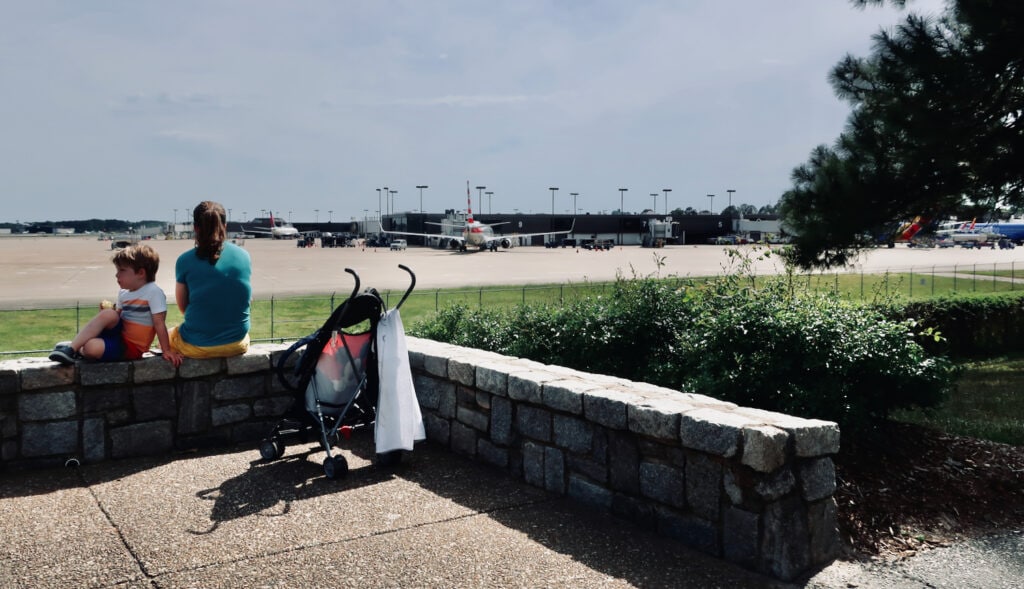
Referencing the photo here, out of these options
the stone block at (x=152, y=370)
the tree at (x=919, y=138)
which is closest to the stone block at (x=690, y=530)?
the stone block at (x=152, y=370)

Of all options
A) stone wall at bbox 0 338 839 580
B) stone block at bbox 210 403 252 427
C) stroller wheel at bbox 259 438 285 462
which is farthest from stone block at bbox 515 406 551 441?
stone block at bbox 210 403 252 427

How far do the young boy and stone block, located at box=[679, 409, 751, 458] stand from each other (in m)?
3.86

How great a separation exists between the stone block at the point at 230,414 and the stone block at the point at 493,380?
2.11m

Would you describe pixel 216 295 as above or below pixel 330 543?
above

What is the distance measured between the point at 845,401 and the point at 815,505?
→ 165 centimetres

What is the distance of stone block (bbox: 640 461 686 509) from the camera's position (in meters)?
4.55

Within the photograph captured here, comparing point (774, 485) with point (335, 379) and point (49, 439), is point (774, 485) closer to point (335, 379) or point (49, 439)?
point (335, 379)

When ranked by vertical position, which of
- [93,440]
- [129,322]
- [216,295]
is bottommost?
[93,440]

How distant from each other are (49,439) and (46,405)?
0.26m

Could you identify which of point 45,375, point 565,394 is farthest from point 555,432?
point 45,375

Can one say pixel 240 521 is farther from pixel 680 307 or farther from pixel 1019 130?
pixel 1019 130

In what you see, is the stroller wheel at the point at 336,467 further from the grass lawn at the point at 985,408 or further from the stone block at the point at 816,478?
the grass lawn at the point at 985,408

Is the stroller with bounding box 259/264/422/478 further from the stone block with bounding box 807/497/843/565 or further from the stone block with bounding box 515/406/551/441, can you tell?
the stone block with bounding box 807/497/843/565

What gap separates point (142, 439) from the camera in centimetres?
627
